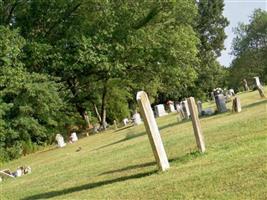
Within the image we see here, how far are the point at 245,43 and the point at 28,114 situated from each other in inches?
2530

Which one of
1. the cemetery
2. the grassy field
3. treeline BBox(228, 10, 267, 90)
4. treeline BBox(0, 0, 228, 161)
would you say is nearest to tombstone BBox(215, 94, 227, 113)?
the cemetery

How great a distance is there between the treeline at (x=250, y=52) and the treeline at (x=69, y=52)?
1702 inches

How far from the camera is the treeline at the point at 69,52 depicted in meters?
35.2

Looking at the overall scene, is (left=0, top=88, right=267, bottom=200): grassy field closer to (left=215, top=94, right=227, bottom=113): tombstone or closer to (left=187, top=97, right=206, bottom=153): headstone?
(left=187, top=97, right=206, bottom=153): headstone

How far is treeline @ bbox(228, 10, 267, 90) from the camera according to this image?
86.2 metres

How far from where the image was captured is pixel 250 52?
91.7 m

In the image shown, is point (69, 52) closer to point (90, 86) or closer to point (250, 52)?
point (90, 86)

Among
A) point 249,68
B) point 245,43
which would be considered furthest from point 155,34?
point 245,43

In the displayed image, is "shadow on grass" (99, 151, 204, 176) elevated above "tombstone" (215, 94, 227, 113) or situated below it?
below

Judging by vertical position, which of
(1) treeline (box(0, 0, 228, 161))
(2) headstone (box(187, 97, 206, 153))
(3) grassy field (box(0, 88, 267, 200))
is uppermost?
(1) treeline (box(0, 0, 228, 161))

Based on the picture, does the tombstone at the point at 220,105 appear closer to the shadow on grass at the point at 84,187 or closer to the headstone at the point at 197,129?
the headstone at the point at 197,129

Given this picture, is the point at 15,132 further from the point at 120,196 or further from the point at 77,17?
the point at 120,196

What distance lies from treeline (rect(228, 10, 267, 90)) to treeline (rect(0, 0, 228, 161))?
43222 mm

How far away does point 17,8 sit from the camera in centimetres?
3997
